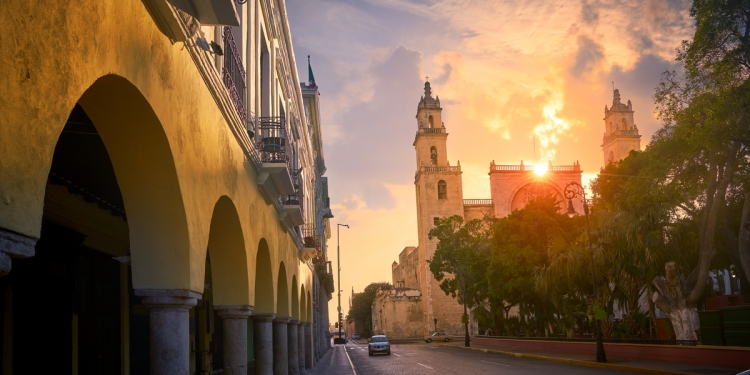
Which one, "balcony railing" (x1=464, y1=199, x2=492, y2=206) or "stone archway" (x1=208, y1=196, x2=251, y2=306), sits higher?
"balcony railing" (x1=464, y1=199, x2=492, y2=206)

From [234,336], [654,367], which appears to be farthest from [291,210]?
[654,367]

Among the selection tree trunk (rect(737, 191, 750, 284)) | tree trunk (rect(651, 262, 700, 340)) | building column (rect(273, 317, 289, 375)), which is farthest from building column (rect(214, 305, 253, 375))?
tree trunk (rect(737, 191, 750, 284))

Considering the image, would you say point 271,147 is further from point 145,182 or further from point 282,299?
point 282,299

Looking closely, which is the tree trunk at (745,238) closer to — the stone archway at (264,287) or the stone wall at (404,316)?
the stone archway at (264,287)

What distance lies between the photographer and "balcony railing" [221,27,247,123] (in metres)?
9.63

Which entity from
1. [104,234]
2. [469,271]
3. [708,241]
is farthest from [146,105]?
[469,271]

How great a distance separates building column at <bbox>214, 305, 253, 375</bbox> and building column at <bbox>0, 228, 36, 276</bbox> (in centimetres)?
752

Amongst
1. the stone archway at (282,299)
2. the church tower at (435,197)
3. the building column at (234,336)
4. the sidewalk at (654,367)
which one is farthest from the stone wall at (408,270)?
the building column at (234,336)

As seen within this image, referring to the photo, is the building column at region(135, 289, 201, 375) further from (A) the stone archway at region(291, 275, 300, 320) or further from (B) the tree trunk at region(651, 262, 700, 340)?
(B) the tree trunk at region(651, 262, 700, 340)

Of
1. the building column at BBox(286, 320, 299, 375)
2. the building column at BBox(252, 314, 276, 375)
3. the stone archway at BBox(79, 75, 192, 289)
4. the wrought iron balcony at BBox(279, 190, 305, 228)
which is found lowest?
the building column at BBox(286, 320, 299, 375)

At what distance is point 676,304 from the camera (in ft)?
82.7

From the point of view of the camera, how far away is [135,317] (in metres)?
13.8

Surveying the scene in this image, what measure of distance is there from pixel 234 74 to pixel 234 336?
4.27 m

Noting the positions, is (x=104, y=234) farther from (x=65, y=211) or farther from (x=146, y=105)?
(x=146, y=105)
